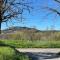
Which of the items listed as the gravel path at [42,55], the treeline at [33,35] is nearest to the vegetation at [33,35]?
the treeline at [33,35]

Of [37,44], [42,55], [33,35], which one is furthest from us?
[37,44]

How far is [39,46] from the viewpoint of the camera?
45.1 meters

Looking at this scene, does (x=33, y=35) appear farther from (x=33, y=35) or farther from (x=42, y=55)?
(x=42, y=55)

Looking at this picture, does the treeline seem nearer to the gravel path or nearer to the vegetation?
the vegetation

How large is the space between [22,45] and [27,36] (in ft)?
5.00

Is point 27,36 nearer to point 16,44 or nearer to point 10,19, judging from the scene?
point 16,44

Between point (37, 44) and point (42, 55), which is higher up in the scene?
point (42, 55)

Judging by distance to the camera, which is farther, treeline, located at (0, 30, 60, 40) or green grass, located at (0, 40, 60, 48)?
green grass, located at (0, 40, 60, 48)

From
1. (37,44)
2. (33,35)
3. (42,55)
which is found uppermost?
(42,55)

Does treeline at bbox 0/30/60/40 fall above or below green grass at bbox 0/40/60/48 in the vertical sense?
above

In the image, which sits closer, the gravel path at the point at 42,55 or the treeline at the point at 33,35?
the gravel path at the point at 42,55

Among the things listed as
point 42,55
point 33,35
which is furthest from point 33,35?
point 42,55

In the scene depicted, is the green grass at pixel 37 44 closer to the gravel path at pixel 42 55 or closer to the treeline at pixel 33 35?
the treeline at pixel 33 35

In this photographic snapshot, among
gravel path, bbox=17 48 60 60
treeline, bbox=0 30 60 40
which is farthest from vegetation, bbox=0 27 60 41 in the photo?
gravel path, bbox=17 48 60 60
